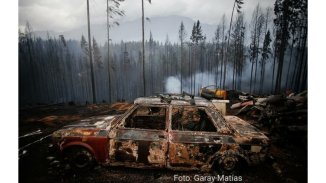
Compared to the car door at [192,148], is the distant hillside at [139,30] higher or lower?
higher

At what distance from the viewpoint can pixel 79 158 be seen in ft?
11.9

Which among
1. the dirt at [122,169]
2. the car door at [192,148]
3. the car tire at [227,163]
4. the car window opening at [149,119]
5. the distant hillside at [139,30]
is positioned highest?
the distant hillside at [139,30]

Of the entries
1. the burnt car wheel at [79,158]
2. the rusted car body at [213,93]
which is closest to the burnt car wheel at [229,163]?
the burnt car wheel at [79,158]

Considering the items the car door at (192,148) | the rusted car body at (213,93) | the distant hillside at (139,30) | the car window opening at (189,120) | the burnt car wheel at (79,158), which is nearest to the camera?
the car door at (192,148)

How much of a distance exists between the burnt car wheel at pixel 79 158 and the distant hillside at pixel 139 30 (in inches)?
168

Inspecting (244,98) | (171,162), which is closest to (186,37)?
(244,98)

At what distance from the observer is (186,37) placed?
722 centimetres

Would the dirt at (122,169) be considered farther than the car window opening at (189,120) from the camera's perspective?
No

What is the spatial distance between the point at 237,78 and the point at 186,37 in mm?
5627

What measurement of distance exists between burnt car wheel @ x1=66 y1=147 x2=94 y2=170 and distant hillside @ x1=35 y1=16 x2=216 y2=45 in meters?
4.27

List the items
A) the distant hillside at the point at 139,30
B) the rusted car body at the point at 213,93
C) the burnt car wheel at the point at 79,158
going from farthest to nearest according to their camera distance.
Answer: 1. the rusted car body at the point at 213,93
2. the distant hillside at the point at 139,30
3. the burnt car wheel at the point at 79,158

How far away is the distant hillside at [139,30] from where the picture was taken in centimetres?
638

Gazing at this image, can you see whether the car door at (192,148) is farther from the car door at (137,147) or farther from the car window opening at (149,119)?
the car window opening at (149,119)

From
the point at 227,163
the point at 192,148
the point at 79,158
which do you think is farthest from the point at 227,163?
the point at 79,158
